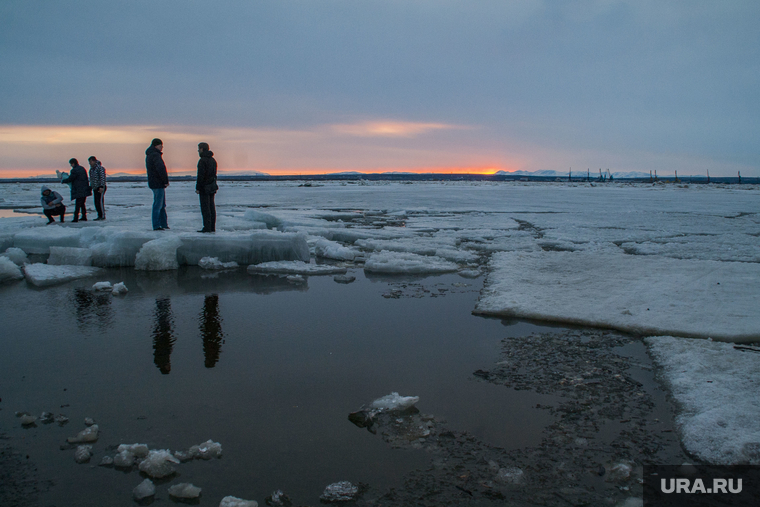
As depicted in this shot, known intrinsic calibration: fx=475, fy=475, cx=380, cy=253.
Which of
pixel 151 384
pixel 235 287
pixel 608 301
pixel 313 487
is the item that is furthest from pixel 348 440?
pixel 235 287

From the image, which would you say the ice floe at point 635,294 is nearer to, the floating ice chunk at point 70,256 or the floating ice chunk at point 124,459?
the floating ice chunk at point 124,459

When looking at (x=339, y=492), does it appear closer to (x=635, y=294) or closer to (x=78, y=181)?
(x=635, y=294)

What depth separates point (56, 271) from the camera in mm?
5688

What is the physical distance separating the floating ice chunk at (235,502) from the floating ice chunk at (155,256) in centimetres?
522

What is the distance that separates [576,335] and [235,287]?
139 inches

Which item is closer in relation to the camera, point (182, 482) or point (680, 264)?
point (182, 482)

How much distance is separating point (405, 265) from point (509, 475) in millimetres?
4230

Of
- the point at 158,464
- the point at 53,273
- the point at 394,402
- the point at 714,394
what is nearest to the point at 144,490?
the point at 158,464

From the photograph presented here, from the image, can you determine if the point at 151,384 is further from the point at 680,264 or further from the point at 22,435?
the point at 680,264

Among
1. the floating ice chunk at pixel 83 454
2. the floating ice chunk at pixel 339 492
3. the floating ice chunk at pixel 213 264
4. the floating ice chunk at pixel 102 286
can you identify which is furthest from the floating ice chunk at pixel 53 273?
the floating ice chunk at pixel 339 492

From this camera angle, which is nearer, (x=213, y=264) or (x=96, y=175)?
(x=213, y=264)

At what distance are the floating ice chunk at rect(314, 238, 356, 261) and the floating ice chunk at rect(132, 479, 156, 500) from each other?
17.3 ft

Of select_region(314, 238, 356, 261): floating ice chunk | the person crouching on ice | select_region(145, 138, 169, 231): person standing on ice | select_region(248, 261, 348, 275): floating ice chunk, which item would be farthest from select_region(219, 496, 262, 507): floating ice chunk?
the person crouching on ice

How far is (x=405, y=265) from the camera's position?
608 centimetres
